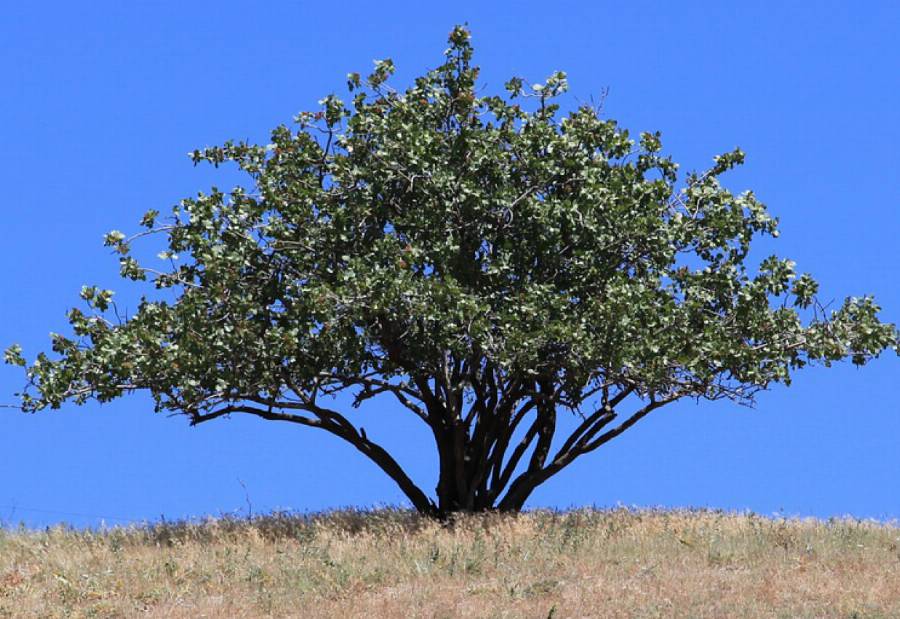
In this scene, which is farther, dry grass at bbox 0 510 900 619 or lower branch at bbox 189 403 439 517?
lower branch at bbox 189 403 439 517

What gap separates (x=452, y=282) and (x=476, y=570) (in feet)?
18.0

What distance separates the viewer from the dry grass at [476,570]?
1933 cm

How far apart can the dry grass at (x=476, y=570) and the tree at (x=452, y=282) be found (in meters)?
2.89

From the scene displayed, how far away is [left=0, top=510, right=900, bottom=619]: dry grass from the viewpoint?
19328 millimetres

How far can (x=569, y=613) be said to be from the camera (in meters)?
18.7

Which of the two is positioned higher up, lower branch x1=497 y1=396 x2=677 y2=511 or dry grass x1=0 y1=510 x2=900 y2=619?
lower branch x1=497 y1=396 x2=677 y2=511

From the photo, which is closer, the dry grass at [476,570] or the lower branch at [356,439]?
the dry grass at [476,570]

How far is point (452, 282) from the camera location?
76.9 feet

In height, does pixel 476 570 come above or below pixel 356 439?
below

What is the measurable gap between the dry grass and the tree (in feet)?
9.49

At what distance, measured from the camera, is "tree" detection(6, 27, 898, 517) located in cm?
2420

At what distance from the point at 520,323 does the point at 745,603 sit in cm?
740

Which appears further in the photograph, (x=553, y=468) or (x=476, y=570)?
(x=553, y=468)

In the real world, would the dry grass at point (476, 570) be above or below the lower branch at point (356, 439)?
below
